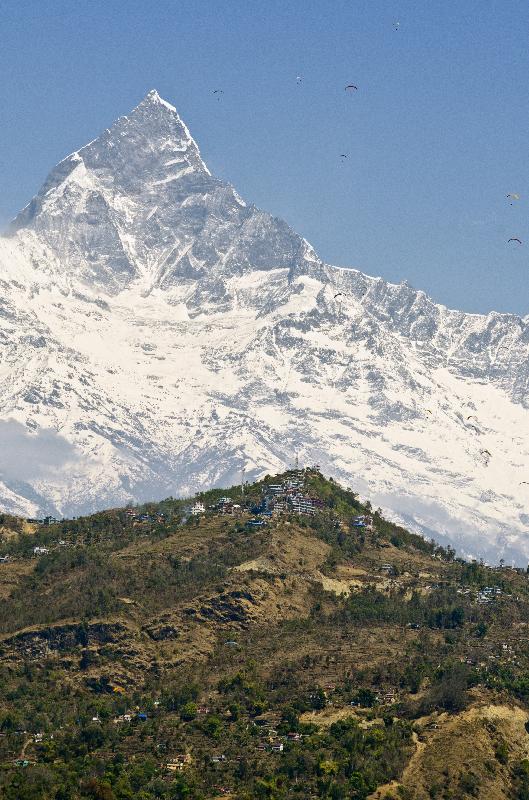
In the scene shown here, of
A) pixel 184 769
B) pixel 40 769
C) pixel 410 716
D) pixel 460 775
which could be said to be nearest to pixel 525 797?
pixel 460 775

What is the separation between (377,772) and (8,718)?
42.3 meters

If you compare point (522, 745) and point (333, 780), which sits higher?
point (522, 745)

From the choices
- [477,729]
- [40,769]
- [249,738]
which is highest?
[477,729]

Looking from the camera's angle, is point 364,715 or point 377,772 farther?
point 364,715

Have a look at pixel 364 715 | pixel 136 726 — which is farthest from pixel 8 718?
pixel 364 715

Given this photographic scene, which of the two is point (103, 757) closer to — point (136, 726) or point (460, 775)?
point (136, 726)

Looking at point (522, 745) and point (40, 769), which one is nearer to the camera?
point (40, 769)

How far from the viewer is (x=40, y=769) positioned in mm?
176000

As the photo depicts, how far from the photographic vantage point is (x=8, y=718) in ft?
636

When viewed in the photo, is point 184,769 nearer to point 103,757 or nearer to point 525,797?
point 103,757

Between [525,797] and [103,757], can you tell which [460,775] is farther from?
[103,757]

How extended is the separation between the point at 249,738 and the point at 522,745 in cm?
2889

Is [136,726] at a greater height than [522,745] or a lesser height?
lesser

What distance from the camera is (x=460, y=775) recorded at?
584 feet
